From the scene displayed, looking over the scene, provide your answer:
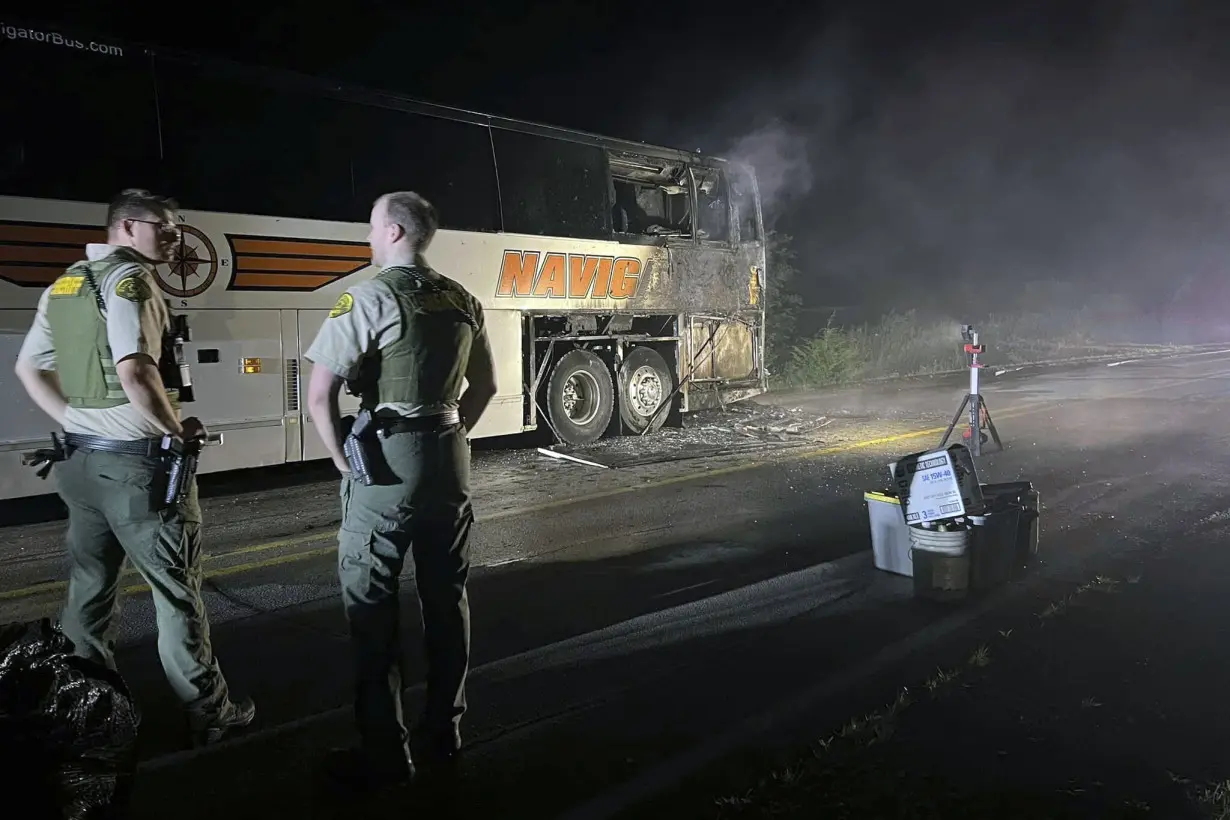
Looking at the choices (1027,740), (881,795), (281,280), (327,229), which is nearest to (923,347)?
(327,229)

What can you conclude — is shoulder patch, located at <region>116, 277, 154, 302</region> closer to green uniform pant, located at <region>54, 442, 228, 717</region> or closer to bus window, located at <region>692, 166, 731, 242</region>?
green uniform pant, located at <region>54, 442, 228, 717</region>

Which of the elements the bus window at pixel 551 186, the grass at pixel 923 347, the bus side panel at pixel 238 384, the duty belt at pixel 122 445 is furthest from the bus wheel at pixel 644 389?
the duty belt at pixel 122 445

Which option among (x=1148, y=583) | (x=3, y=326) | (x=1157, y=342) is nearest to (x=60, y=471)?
(x=3, y=326)

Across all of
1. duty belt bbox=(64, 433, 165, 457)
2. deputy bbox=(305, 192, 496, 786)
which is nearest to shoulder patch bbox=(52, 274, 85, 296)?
duty belt bbox=(64, 433, 165, 457)

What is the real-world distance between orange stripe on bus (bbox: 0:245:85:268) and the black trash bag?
181 inches

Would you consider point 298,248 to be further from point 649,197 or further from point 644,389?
point 649,197

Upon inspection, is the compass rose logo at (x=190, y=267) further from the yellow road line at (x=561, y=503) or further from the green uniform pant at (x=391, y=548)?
the green uniform pant at (x=391, y=548)

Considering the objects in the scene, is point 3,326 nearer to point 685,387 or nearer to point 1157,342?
point 685,387

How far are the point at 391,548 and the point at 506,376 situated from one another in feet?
23.9

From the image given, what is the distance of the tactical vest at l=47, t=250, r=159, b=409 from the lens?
336cm

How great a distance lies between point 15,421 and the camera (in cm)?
698

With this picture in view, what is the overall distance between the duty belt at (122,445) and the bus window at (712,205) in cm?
1020

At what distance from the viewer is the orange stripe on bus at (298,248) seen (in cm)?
810

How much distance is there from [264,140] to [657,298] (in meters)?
5.39
